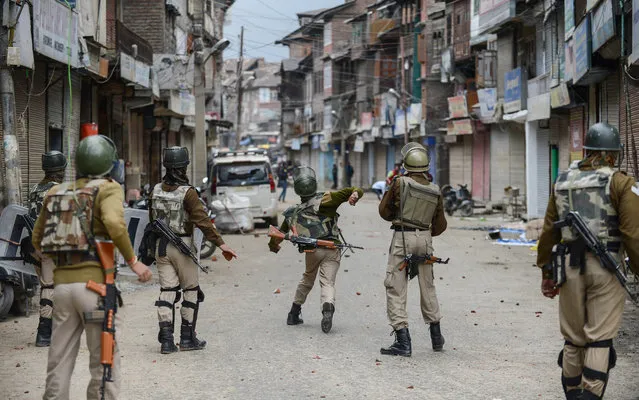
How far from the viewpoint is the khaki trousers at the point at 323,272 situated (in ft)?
32.8

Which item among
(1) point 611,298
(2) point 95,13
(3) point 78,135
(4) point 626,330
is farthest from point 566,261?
(3) point 78,135

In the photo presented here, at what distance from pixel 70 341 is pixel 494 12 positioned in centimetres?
2745

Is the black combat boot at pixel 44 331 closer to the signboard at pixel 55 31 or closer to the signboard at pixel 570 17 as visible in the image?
the signboard at pixel 55 31

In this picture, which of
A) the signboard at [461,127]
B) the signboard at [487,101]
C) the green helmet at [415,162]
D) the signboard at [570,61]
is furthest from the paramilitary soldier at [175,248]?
the signboard at [461,127]

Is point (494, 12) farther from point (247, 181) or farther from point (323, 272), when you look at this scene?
point (323, 272)

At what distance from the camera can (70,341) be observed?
5762mm

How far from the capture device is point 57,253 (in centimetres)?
Result: 577

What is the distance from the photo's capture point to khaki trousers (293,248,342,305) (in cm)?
1001

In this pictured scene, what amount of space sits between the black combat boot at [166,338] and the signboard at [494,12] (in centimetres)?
2295

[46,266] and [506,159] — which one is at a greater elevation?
[506,159]

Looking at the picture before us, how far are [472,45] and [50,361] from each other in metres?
35.5

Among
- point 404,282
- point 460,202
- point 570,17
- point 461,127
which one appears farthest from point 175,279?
point 461,127

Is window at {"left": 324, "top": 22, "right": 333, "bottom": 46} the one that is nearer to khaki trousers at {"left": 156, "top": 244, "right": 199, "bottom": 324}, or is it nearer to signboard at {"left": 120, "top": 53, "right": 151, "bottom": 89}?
signboard at {"left": 120, "top": 53, "right": 151, "bottom": 89}

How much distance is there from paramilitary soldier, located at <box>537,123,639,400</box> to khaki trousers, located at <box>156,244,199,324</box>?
371 cm
